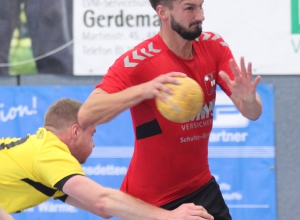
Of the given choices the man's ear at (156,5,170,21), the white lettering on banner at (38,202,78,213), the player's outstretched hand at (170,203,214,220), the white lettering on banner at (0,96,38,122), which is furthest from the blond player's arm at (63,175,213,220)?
the white lettering on banner at (0,96,38,122)

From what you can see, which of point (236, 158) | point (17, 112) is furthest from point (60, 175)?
point (17, 112)

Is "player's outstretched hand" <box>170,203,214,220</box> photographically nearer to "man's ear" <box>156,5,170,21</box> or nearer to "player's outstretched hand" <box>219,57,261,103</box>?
"player's outstretched hand" <box>219,57,261,103</box>

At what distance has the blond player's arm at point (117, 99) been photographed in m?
2.91

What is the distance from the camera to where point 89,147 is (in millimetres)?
3730

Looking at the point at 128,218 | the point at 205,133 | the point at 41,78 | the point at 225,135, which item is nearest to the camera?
the point at 128,218

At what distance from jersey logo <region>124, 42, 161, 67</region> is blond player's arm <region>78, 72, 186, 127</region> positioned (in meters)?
0.21

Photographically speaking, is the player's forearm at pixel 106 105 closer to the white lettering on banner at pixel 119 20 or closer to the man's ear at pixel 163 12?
the man's ear at pixel 163 12

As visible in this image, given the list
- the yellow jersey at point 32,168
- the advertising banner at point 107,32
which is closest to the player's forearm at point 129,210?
the yellow jersey at point 32,168

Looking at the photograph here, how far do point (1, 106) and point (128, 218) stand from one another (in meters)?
2.84

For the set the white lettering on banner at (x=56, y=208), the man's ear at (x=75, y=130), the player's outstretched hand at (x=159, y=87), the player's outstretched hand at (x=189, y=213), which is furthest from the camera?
the white lettering on banner at (x=56, y=208)

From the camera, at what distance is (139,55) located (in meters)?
3.28

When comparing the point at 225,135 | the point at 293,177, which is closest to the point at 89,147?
the point at 225,135

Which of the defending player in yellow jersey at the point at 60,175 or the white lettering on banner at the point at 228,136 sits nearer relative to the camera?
the defending player in yellow jersey at the point at 60,175

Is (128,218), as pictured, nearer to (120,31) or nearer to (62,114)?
(62,114)
